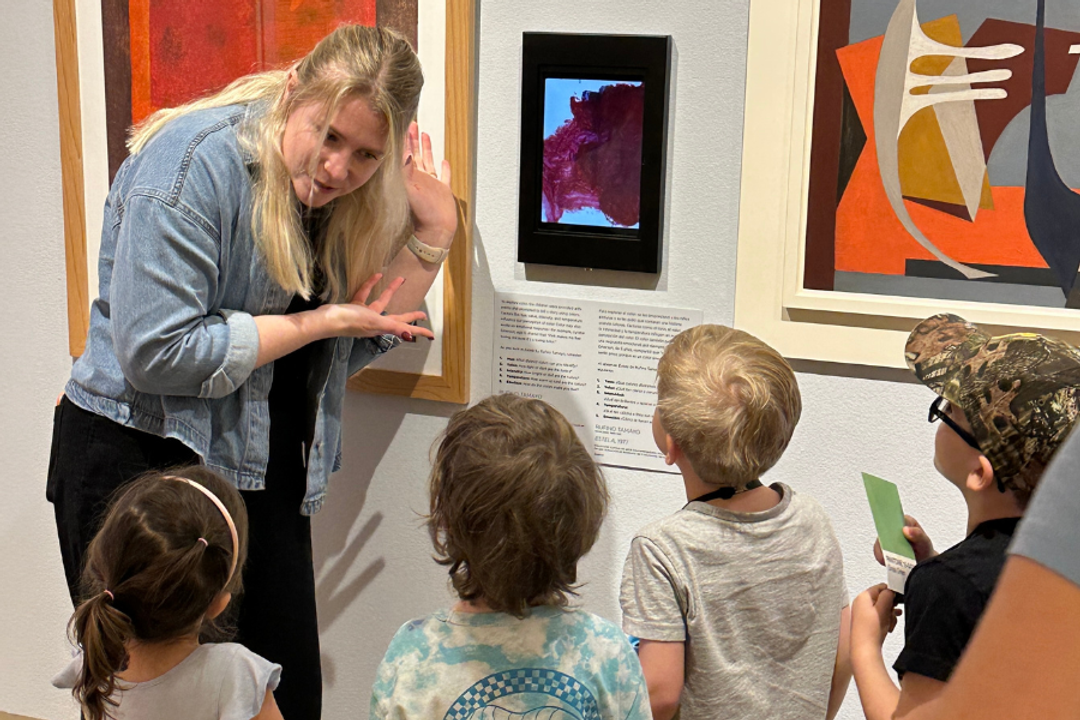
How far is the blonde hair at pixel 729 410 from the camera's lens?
1564 mm

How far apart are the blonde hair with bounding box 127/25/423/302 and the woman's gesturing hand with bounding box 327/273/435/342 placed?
0.03 metres

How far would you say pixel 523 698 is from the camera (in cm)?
134

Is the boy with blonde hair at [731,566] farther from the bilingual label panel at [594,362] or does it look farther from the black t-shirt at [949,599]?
the bilingual label panel at [594,362]

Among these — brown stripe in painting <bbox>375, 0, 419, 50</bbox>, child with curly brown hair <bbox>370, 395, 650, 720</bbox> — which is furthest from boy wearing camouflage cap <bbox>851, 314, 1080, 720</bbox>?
brown stripe in painting <bbox>375, 0, 419, 50</bbox>

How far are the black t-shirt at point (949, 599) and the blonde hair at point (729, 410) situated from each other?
0.34m

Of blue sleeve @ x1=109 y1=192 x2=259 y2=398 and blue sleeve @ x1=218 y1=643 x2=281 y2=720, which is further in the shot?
blue sleeve @ x1=109 y1=192 x2=259 y2=398

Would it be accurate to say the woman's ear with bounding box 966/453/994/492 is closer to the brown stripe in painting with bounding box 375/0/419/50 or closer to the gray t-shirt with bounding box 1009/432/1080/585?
the gray t-shirt with bounding box 1009/432/1080/585

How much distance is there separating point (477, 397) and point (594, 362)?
0.94 feet

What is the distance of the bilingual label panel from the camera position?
2209 mm

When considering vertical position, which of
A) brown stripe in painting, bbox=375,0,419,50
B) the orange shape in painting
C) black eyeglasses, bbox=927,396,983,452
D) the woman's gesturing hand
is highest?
brown stripe in painting, bbox=375,0,419,50

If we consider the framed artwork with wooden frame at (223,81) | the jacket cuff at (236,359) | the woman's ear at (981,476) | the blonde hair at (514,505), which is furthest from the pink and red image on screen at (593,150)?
the woman's ear at (981,476)

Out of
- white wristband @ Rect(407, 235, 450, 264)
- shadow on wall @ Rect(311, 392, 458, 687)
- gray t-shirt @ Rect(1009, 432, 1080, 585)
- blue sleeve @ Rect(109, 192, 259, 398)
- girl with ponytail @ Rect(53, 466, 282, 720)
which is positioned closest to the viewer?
gray t-shirt @ Rect(1009, 432, 1080, 585)

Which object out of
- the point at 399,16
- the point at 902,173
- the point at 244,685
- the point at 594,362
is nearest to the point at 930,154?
the point at 902,173

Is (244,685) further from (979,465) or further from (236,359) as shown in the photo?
A: (979,465)
